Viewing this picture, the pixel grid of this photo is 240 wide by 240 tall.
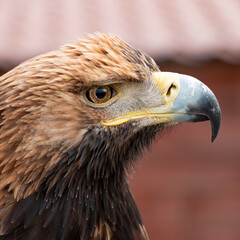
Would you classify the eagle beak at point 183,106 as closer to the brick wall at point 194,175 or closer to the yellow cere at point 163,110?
the yellow cere at point 163,110

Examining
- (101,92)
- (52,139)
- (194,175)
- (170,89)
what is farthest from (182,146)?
(52,139)

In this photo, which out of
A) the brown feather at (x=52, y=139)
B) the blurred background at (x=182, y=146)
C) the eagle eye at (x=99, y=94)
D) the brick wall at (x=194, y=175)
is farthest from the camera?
the brick wall at (x=194, y=175)

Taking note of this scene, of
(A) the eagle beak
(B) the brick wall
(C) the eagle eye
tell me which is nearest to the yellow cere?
(A) the eagle beak

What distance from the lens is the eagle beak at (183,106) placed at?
2994 millimetres

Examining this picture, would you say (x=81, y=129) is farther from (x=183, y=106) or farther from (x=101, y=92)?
(x=183, y=106)

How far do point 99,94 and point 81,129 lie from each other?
20 centimetres

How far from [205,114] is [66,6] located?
4.67 m

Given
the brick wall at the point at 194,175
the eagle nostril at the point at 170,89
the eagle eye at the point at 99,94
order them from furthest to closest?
1. the brick wall at the point at 194,175
2. the eagle nostril at the point at 170,89
3. the eagle eye at the point at 99,94

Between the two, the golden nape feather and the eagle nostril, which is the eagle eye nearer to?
the golden nape feather

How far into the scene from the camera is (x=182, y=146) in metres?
6.90

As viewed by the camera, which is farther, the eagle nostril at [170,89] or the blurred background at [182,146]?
the blurred background at [182,146]

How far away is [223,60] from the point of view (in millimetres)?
6062

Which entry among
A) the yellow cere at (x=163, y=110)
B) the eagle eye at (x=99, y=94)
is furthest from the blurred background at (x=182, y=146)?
the eagle eye at (x=99, y=94)

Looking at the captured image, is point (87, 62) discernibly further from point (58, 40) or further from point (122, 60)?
point (58, 40)
